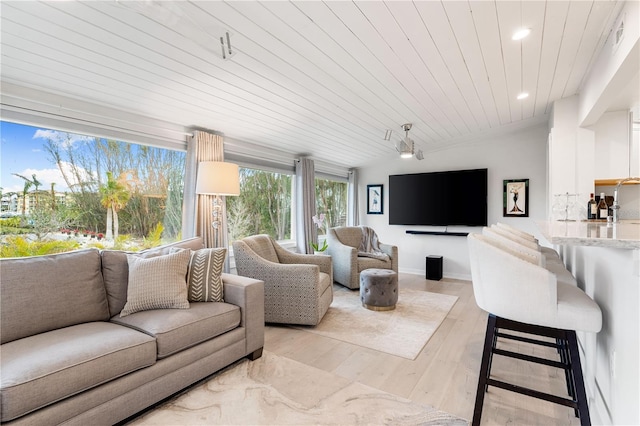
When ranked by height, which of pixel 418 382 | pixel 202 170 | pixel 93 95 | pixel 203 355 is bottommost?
pixel 418 382

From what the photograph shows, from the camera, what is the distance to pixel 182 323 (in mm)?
2025

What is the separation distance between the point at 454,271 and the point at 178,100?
5014mm

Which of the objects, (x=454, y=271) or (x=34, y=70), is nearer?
(x=34, y=70)

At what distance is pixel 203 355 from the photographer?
212 cm

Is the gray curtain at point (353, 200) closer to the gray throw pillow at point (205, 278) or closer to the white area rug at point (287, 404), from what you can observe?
the gray throw pillow at point (205, 278)

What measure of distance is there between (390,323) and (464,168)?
11.3ft

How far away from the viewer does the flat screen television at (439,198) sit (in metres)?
5.36

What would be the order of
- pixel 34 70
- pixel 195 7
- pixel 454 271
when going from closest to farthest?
1. pixel 195 7
2. pixel 34 70
3. pixel 454 271

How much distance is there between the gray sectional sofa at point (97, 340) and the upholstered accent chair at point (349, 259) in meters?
2.27

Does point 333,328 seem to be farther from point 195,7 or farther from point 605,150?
point 605,150

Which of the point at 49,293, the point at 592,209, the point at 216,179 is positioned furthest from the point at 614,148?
the point at 49,293

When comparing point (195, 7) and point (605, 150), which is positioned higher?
point (195, 7)

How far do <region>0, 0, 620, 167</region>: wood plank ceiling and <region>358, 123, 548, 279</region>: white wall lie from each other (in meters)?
1.49

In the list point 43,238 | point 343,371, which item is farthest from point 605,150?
point 43,238
